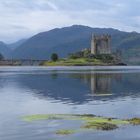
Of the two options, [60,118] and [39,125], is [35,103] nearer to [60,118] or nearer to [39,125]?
[60,118]

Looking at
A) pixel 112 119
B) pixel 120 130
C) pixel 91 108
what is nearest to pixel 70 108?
pixel 91 108

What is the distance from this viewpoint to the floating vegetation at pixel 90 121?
43.9m

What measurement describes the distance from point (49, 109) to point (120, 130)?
68.7 ft

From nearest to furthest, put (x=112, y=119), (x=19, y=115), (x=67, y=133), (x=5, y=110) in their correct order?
1. (x=67, y=133)
2. (x=112, y=119)
3. (x=19, y=115)
4. (x=5, y=110)

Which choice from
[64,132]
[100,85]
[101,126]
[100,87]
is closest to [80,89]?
[100,87]

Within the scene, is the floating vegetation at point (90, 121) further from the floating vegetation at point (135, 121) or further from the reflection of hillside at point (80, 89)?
the reflection of hillside at point (80, 89)

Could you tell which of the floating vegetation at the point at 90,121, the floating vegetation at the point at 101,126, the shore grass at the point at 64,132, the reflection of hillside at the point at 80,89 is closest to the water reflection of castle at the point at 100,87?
the reflection of hillside at the point at 80,89

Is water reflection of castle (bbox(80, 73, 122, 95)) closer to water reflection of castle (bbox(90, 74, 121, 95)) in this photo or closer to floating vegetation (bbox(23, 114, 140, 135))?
water reflection of castle (bbox(90, 74, 121, 95))

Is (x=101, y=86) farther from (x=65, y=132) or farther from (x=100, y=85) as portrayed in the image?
(x=65, y=132)

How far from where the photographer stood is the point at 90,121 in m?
47.8

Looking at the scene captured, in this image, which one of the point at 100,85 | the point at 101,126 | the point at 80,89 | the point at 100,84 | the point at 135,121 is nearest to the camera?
the point at 101,126

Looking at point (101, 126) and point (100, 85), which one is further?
point (100, 85)

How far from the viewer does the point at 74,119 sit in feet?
166

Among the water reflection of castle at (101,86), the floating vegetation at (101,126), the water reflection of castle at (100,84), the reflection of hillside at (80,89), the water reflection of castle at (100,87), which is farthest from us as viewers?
the water reflection of castle at (100,87)
